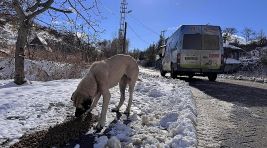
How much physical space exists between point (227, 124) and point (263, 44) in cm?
6536

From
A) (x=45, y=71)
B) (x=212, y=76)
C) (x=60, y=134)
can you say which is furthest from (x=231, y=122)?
(x=212, y=76)

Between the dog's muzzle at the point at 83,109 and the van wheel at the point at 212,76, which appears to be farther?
the van wheel at the point at 212,76

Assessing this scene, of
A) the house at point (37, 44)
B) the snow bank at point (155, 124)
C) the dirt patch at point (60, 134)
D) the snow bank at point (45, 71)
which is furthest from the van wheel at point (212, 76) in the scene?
the dirt patch at point (60, 134)

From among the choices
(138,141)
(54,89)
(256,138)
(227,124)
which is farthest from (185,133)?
(54,89)

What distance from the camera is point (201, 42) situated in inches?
816

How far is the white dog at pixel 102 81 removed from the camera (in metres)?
6.66

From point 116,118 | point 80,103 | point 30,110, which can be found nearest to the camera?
point 80,103

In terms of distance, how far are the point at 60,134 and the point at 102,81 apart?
1.31m

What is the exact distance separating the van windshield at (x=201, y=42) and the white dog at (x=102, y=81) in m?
12.5

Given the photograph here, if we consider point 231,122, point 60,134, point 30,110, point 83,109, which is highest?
point 83,109

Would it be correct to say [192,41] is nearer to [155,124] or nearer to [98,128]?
[155,124]

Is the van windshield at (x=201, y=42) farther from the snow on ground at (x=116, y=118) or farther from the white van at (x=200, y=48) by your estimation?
the snow on ground at (x=116, y=118)

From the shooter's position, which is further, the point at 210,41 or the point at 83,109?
the point at 210,41

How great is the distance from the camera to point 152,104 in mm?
9609
